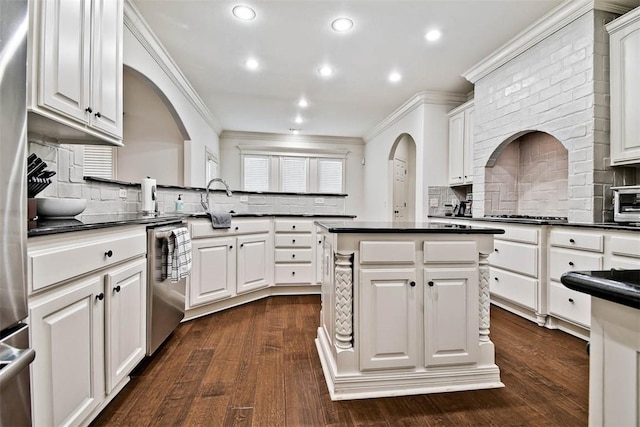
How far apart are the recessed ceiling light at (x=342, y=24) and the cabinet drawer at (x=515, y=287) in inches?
108

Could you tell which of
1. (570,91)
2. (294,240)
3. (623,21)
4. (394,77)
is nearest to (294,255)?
(294,240)

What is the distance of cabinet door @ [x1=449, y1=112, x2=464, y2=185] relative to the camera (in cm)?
417

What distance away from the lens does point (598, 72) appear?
8.00 ft

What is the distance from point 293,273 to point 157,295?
1.76 m

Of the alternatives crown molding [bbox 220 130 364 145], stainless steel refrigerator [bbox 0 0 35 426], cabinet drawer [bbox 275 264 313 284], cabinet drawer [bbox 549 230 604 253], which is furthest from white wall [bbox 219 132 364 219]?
stainless steel refrigerator [bbox 0 0 35 426]

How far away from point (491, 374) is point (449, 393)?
28 centimetres

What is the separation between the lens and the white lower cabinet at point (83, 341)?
1.02m

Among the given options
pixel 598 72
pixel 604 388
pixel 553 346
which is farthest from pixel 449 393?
pixel 598 72

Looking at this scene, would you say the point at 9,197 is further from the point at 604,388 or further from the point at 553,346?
the point at 553,346

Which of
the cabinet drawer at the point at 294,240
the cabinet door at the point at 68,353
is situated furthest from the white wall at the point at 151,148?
the cabinet door at the point at 68,353

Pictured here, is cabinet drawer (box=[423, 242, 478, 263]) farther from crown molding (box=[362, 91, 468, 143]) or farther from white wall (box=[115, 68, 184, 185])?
white wall (box=[115, 68, 184, 185])

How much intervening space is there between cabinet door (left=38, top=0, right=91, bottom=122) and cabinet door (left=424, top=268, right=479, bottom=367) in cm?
192

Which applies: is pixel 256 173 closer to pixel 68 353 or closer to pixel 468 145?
pixel 468 145

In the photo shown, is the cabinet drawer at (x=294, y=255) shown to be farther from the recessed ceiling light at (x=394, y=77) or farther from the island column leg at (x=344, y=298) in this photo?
the recessed ceiling light at (x=394, y=77)
